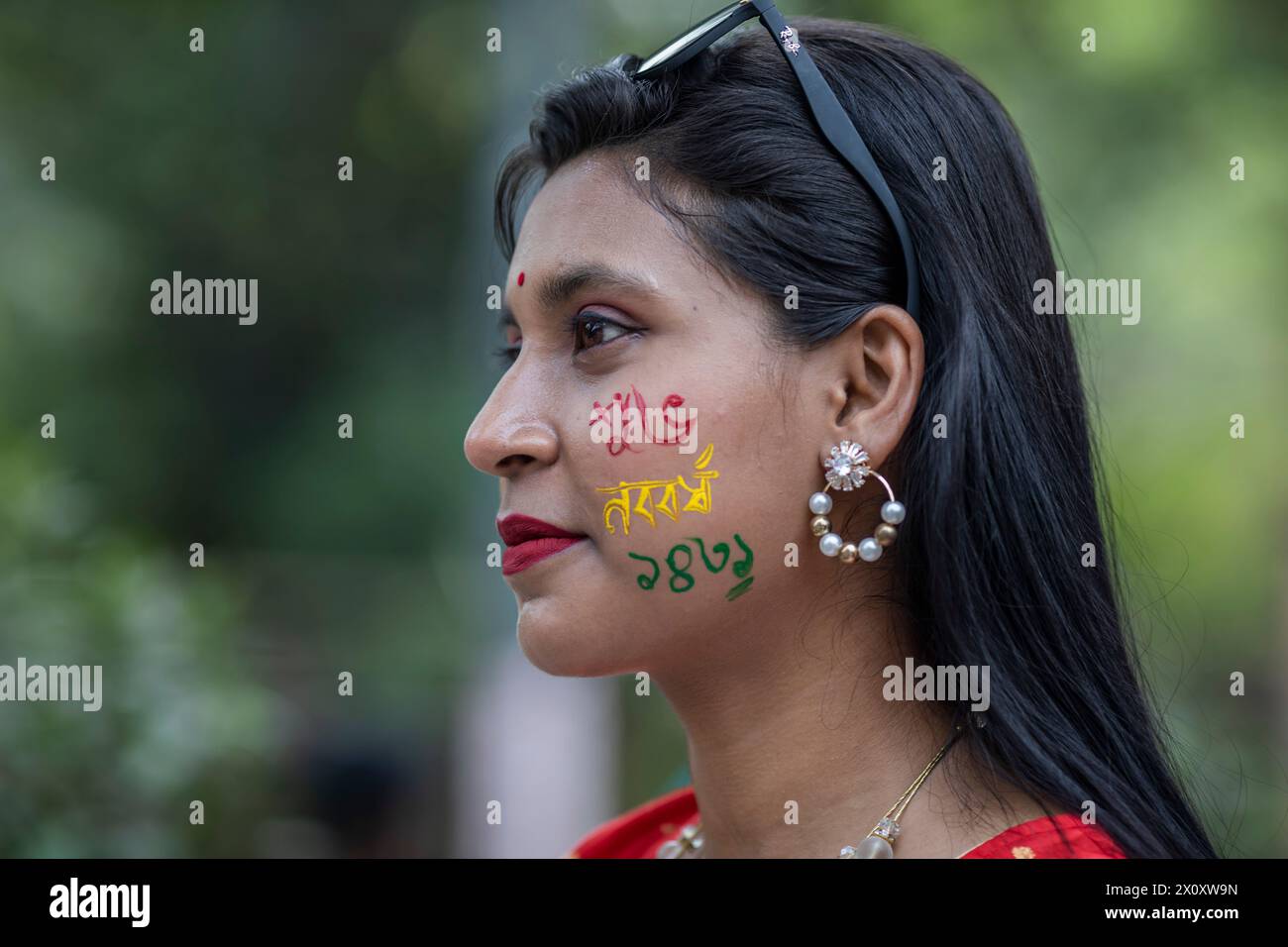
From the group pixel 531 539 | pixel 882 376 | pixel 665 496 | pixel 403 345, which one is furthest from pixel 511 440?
pixel 403 345

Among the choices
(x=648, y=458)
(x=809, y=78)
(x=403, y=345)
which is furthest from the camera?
(x=403, y=345)

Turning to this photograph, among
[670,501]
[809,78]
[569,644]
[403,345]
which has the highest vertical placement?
[403,345]

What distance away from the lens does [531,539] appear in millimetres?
2346

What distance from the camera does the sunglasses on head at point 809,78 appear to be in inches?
89.1

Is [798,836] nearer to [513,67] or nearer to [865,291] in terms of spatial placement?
[865,291]

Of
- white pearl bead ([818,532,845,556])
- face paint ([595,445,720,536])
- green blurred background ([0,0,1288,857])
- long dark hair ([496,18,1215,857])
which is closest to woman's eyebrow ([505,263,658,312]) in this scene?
long dark hair ([496,18,1215,857])

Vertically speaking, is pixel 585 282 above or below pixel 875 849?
above

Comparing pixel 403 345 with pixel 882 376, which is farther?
pixel 403 345

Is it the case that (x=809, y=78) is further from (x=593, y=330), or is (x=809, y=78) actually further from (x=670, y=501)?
(x=670, y=501)

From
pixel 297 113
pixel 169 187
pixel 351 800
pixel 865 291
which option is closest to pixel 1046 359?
pixel 865 291

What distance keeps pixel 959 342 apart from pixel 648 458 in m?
0.60

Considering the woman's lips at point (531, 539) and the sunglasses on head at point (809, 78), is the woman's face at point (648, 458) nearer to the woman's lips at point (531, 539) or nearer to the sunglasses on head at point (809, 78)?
the woman's lips at point (531, 539)

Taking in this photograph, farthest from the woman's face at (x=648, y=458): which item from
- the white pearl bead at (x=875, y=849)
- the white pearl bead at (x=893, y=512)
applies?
the white pearl bead at (x=875, y=849)

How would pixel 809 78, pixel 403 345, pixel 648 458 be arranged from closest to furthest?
pixel 648 458 < pixel 809 78 < pixel 403 345
